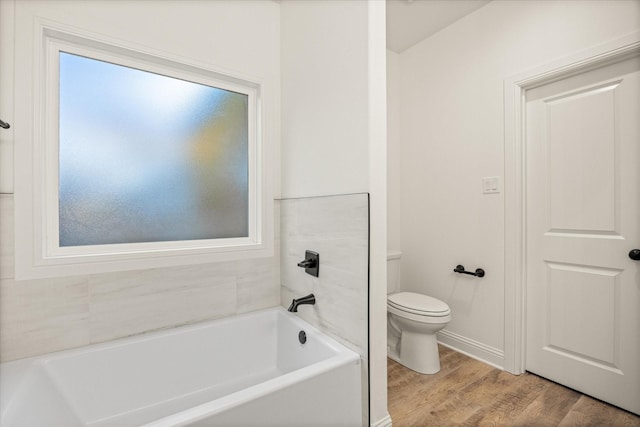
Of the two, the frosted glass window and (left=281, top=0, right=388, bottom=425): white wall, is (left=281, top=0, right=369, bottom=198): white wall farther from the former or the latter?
the frosted glass window

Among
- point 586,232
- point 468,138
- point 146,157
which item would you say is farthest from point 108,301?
point 586,232

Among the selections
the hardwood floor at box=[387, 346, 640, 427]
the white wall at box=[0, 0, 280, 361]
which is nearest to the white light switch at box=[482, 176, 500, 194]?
the hardwood floor at box=[387, 346, 640, 427]

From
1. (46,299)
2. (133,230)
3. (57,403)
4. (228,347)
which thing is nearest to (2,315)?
(46,299)

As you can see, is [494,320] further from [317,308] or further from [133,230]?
[133,230]

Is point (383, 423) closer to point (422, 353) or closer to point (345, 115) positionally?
point (422, 353)

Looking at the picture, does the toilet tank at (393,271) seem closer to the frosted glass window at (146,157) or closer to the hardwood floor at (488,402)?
the hardwood floor at (488,402)

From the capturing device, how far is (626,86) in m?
1.56

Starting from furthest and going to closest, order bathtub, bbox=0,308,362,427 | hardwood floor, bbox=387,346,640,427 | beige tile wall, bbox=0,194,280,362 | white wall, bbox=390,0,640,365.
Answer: white wall, bbox=390,0,640,365 → hardwood floor, bbox=387,346,640,427 → beige tile wall, bbox=0,194,280,362 → bathtub, bbox=0,308,362,427

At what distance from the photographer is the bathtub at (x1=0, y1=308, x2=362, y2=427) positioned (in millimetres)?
1018

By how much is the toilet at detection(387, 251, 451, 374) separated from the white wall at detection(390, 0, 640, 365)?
383 millimetres

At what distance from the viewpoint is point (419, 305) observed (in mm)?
A: 2021

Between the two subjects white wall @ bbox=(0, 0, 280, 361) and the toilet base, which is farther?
the toilet base

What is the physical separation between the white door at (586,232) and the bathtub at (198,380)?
4.75ft

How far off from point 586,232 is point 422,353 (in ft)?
4.11
